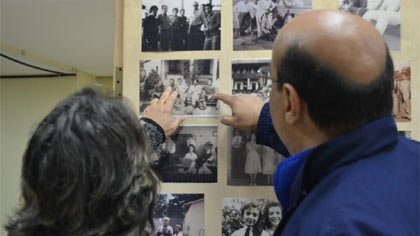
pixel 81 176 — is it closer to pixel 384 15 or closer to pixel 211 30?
pixel 211 30

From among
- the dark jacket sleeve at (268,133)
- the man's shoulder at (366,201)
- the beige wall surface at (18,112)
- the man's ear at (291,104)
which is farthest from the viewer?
the beige wall surface at (18,112)

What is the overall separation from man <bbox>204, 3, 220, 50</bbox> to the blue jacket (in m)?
0.37

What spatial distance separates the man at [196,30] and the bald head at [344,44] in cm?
34

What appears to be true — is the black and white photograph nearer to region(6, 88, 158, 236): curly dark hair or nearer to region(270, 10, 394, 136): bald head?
region(270, 10, 394, 136): bald head

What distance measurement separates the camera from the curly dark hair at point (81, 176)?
1.98 feet

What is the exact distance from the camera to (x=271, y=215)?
3.20 ft

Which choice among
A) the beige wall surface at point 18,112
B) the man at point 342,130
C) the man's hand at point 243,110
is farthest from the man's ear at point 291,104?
the beige wall surface at point 18,112

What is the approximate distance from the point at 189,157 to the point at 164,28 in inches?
11.3

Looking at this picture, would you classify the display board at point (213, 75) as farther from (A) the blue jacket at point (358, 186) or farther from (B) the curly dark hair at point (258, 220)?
(A) the blue jacket at point (358, 186)

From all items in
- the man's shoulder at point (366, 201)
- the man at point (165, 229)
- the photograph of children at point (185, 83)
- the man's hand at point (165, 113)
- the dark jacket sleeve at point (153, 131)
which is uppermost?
the photograph of children at point (185, 83)

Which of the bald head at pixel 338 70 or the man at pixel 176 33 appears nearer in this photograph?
the bald head at pixel 338 70

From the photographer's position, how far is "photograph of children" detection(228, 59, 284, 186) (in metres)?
0.98

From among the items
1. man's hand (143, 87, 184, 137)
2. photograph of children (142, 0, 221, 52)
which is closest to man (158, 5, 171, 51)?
photograph of children (142, 0, 221, 52)

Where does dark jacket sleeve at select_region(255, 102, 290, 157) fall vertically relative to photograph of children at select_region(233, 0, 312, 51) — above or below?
below
